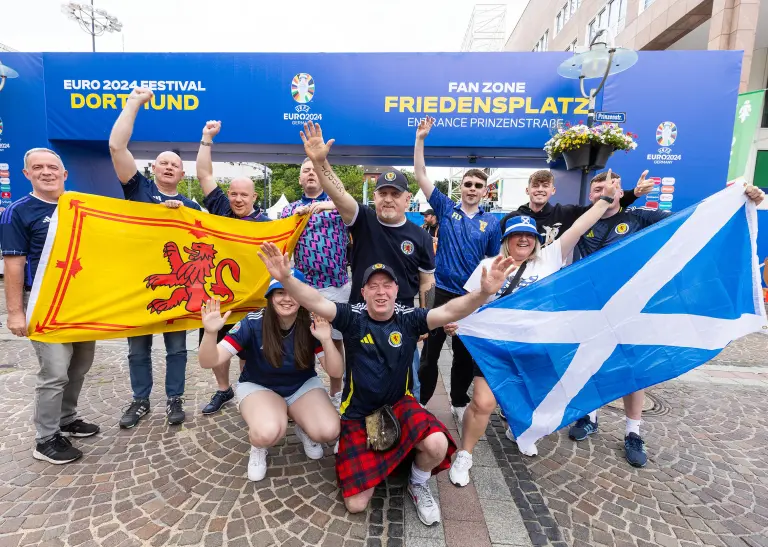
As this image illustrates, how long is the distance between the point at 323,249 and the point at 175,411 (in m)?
1.91

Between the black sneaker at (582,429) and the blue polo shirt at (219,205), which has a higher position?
the blue polo shirt at (219,205)

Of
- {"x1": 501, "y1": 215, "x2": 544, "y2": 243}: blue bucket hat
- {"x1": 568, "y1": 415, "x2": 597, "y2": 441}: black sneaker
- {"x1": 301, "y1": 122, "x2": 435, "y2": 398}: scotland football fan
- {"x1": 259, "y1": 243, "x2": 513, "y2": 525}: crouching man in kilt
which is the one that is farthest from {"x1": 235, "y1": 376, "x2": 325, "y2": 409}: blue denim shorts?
{"x1": 568, "y1": 415, "x2": 597, "y2": 441}: black sneaker

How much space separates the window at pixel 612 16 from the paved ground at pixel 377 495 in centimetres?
1978

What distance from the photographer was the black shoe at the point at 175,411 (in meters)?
3.41

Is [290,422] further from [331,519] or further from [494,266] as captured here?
[494,266]

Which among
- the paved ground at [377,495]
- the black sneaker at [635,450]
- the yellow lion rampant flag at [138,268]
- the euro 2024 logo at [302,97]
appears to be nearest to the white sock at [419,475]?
the paved ground at [377,495]

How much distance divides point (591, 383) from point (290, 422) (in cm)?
245

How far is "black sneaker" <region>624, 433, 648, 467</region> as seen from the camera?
119 inches

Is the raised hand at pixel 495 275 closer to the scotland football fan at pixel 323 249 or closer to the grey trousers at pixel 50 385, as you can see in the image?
the scotland football fan at pixel 323 249

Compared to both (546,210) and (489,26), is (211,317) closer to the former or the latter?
(546,210)

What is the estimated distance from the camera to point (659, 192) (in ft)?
25.2

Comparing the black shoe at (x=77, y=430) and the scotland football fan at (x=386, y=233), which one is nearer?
the scotland football fan at (x=386, y=233)

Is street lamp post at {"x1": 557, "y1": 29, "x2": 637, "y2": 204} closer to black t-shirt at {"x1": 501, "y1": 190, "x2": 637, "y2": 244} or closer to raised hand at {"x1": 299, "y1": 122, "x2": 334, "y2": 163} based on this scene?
black t-shirt at {"x1": 501, "y1": 190, "x2": 637, "y2": 244}

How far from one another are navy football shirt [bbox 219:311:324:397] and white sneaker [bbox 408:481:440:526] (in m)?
1.09
